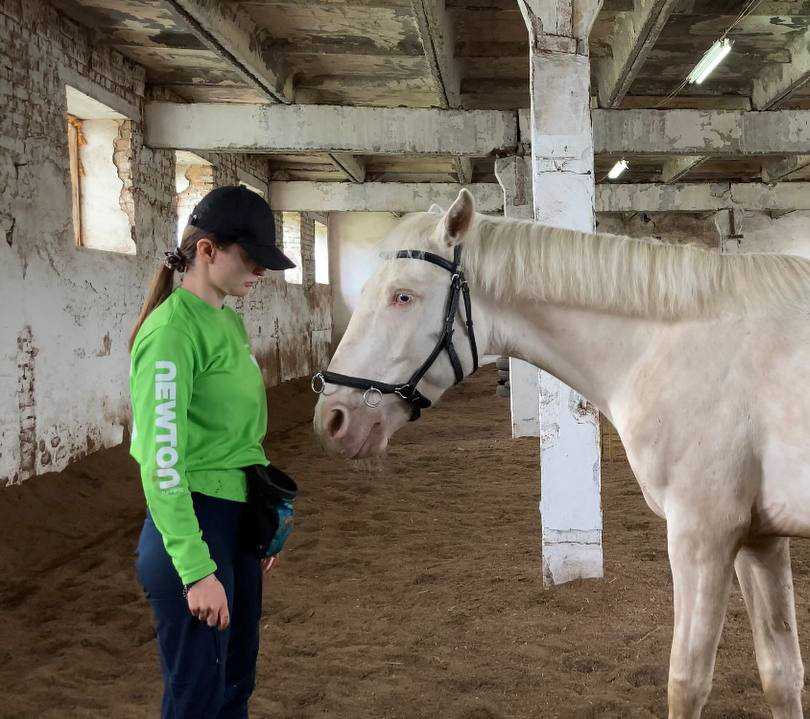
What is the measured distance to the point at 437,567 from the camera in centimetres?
430

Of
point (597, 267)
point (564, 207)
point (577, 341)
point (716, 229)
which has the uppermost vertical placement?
point (716, 229)

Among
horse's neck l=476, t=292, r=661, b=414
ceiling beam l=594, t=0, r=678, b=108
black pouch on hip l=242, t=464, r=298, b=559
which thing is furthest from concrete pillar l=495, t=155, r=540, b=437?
black pouch on hip l=242, t=464, r=298, b=559

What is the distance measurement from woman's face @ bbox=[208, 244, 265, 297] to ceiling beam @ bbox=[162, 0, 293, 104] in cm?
415

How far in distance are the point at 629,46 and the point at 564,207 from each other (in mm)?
3496

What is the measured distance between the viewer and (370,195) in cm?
1170

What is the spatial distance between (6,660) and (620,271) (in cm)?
326

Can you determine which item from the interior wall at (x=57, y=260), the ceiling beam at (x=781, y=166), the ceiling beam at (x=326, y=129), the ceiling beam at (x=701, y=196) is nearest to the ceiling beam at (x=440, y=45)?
the ceiling beam at (x=326, y=129)

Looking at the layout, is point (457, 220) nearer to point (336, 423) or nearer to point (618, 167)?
point (336, 423)

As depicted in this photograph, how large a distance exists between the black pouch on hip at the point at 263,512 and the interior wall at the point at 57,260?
4149mm

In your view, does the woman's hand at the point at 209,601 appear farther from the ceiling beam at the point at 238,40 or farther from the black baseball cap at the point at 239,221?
the ceiling beam at the point at 238,40

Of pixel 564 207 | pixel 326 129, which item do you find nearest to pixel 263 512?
pixel 564 207

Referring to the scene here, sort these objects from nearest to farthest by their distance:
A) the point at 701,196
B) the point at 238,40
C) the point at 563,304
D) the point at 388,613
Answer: the point at 563,304
the point at 388,613
the point at 238,40
the point at 701,196

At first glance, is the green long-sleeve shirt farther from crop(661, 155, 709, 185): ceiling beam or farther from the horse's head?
crop(661, 155, 709, 185): ceiling beam

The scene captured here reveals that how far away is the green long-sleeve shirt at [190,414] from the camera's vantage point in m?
1.45
